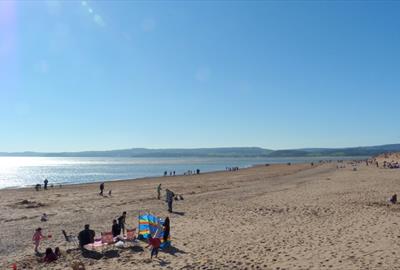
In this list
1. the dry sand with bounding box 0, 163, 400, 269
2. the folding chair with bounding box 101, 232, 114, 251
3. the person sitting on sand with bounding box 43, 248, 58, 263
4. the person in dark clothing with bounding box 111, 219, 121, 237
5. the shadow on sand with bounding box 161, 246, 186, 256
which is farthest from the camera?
the person in dark clothing with bounding box 111, 219, 121, 237

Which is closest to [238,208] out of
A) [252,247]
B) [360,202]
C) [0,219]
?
[360,202]

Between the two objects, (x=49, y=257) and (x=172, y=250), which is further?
(x=172, y=250)

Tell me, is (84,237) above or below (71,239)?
above

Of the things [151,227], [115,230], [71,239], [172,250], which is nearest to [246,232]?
[172,250]

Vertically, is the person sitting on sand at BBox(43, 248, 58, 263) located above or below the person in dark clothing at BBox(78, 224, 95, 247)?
below

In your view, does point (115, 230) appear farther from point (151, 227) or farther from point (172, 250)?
point (172, 250)

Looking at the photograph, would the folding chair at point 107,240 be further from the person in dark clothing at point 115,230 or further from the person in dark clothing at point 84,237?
the person in dark clothing at point 115,230

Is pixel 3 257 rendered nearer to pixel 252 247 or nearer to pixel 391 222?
pixel 252 247

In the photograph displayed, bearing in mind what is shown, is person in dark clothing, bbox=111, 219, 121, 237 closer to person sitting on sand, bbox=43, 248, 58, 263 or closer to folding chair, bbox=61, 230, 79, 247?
folding chair, bbox=61, 230, 79, 247

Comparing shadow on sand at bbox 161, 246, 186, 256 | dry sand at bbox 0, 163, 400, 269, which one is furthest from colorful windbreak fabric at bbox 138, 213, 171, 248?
dry sand at bbox 0, 163, 400, 269

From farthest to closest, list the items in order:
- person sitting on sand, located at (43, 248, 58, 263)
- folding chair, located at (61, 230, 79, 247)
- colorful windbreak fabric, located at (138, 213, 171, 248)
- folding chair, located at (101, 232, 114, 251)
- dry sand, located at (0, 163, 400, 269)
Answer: folding chair, located at (61, 230, 79, 247) < colorful windbreak fabric, located at (138, 213, 171, 248) < folding chair, located at (101, 232, 114, 251) < person sitting on sand, located at (43, 248, 58, 263) < dry sand, located at (0, 163, 400, 269)

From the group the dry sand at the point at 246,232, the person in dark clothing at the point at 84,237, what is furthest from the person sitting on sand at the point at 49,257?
the person in dark clothing at the point at 84,237

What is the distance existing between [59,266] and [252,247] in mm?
6483

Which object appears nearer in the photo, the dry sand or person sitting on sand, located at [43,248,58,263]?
the dry sand
